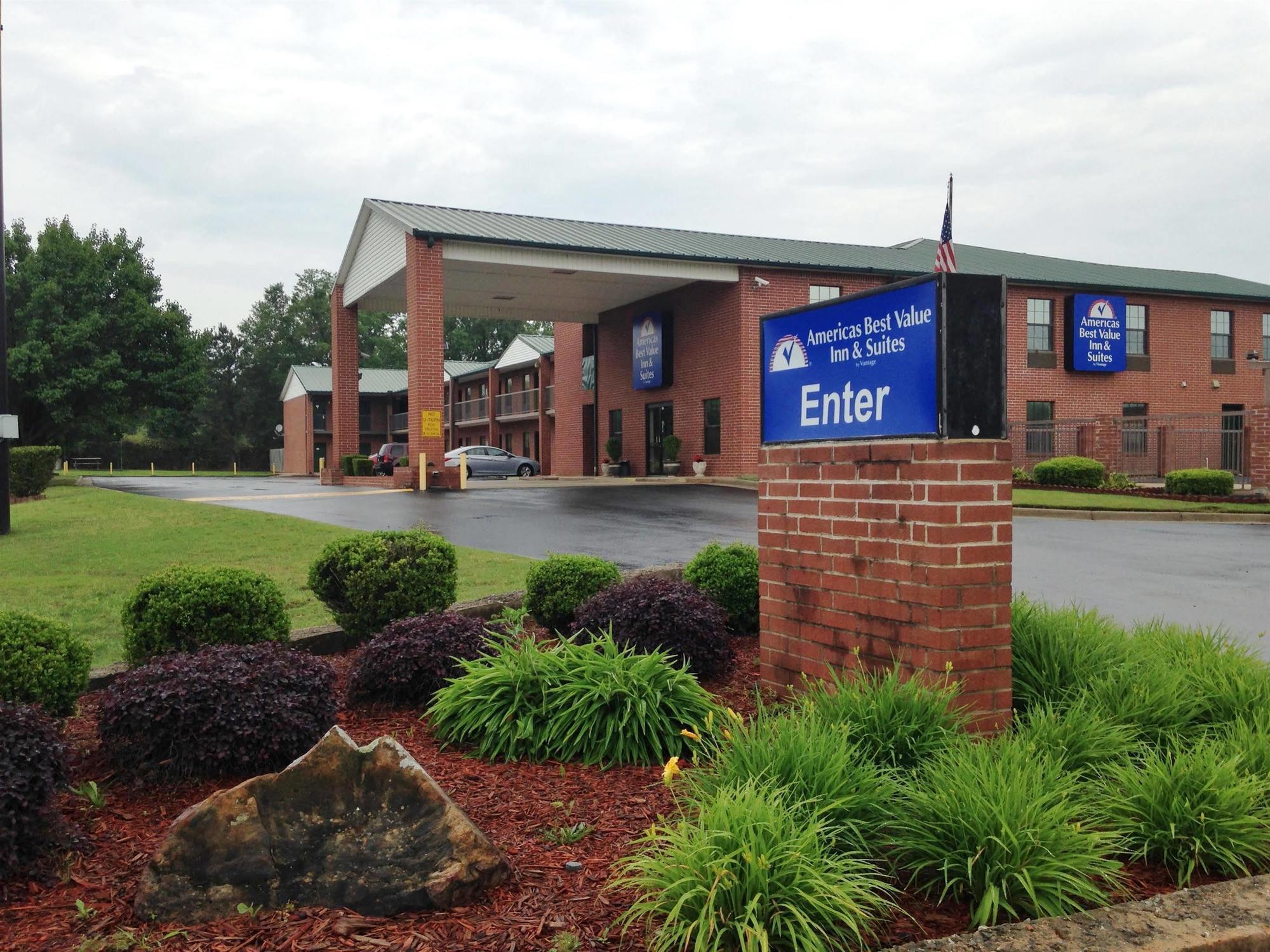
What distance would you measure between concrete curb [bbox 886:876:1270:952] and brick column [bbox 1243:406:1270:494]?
23333 mm

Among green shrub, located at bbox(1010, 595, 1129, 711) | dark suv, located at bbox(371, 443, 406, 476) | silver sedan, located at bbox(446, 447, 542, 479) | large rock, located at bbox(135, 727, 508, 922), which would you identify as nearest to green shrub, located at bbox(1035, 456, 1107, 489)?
dark suv, located at bbox(371, 443, 406, 476)

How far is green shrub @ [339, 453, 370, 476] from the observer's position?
31422 millimetres

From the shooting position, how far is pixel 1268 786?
3.15m

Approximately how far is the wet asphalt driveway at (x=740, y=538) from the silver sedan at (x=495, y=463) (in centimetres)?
1637

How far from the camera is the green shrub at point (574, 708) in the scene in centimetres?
394

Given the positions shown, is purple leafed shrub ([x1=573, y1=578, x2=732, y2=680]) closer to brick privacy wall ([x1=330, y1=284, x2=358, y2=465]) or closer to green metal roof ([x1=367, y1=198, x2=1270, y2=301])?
green metal roof ([x1=367, y1=198, x2=1270, y2=301])

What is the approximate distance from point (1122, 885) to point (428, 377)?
23.9 metres

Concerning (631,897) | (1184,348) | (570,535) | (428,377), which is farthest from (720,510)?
(1184,348)

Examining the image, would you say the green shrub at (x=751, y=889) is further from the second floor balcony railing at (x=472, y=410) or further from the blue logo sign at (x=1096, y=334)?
the second floor balcony railing at (x=472, y=410)

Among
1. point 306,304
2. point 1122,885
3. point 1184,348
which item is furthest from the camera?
point 306,304

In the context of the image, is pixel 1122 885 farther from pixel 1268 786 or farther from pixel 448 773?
pixel 448 773

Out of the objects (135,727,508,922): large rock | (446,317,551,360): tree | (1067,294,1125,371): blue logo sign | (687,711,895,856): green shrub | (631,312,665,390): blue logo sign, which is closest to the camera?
(135,727,508,922): large rock

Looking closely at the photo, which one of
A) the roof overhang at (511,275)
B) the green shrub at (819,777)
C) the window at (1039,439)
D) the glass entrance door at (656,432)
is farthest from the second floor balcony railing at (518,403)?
the green shrub at (819,777)

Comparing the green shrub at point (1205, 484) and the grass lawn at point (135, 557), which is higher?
the green shrub at point (1205, 484)
